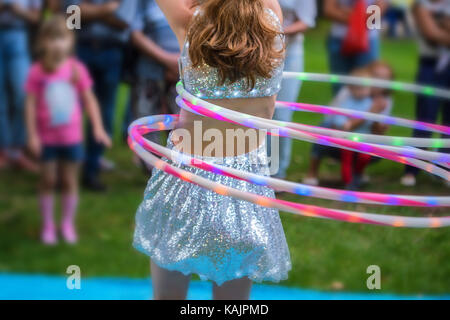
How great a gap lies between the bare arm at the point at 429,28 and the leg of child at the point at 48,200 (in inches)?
88.2

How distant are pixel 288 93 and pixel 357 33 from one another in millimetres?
1211

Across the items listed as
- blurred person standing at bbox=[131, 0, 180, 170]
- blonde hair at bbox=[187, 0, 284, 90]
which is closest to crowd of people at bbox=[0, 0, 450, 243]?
blurred person standing at bbox=[131, 0, 180, 170]

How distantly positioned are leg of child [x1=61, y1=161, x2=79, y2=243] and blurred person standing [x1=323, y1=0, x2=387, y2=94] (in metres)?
1.60

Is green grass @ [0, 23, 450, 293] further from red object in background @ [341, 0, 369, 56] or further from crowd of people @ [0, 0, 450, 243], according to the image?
red object in background @ [341, 0, 369, 56]

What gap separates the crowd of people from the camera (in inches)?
126

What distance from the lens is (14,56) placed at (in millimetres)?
3619

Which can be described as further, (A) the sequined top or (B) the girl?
(B) the girl

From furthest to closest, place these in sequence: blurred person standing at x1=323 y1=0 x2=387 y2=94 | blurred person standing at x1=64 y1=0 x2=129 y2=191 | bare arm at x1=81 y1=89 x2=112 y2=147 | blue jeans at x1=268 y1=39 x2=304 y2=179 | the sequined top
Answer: blurred person standing at x1=323 y1=0 x2=387 y2=94 → blurred person standing at x1=64 y1=0 x2=129 y2=191 → bare arm at x1=81 y1=89 x2=112 y2=147 → blue jeans at x1=268 y1=39 x2=304 y2=179 → the sequined top

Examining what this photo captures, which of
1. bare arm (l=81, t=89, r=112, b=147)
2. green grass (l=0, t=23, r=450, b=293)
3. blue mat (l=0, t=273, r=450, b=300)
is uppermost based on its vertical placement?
bare arm (l=81, t=89, r=112, b=147)

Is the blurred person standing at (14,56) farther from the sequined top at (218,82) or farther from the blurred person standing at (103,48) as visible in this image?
the sequined top at (218,82)

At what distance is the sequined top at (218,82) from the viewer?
1785 mm

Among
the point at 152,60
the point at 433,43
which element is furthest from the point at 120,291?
the point at 433,43

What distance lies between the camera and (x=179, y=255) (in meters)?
1.84
